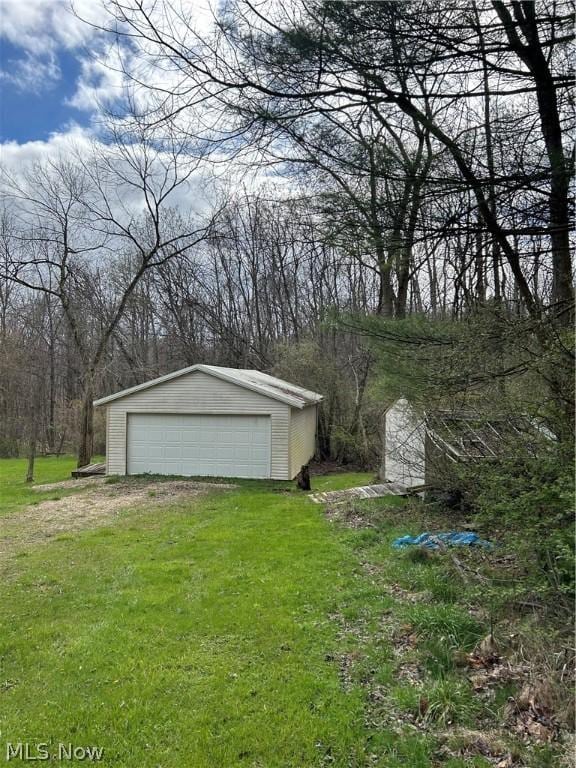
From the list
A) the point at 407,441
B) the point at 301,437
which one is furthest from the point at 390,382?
the point at 301,437

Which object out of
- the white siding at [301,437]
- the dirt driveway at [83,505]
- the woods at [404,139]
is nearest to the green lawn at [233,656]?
the dirt driveway at [83,505]

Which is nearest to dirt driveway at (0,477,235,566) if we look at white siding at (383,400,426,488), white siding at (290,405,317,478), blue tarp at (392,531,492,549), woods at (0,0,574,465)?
white siding at (290,405,317,478)

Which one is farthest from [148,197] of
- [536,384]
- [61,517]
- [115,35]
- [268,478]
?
[536,384]

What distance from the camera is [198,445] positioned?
530 inches

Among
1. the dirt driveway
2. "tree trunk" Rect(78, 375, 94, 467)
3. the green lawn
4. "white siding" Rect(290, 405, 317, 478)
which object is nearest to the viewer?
the green lawn

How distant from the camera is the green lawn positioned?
254cm

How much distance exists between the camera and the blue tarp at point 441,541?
5.23m

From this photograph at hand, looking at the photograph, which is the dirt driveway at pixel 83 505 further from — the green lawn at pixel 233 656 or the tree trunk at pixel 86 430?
the tree trunk at pixel 86 430

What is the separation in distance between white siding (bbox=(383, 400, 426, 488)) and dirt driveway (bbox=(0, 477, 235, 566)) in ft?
14.6

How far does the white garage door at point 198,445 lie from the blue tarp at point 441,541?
24.2 feet

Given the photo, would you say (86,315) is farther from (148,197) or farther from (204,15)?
(204,15)

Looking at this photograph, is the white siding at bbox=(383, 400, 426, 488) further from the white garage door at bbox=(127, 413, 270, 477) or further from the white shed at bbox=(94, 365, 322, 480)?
the white garage door at bbox=(127, 413, 270, 477)

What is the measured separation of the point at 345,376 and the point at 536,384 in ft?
50.0

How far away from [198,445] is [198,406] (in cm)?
111
